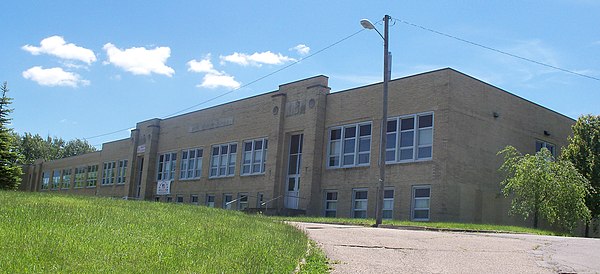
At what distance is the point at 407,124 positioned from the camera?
30750 mm

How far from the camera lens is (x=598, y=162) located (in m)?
30.9

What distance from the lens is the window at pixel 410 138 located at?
29656mm

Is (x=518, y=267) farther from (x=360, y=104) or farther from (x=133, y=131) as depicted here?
(x=133, y=131)

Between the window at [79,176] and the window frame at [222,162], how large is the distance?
26299mm

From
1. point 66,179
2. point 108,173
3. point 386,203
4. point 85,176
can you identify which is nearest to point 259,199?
point 386,203

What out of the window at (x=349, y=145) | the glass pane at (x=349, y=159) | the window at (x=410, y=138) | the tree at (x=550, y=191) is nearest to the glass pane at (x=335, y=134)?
the window at (x=349, y=145)

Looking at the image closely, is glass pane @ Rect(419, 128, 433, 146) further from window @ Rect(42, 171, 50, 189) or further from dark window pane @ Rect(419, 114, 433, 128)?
window @ Rect(42, 171, 50, 189)

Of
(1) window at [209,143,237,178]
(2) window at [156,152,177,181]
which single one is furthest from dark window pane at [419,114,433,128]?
(2) window at [156,152,177,181]

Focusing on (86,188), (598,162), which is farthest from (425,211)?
(86,188)

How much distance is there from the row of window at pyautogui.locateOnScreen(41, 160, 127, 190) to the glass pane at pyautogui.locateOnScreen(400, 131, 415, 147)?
32.3 metres

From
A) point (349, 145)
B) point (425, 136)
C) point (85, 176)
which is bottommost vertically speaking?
point (85, 176)

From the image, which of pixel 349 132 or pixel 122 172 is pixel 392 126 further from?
pixel 122 172

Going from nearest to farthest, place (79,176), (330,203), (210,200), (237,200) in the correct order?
(330,203) → (237,200) → (210,200) → (79,176)

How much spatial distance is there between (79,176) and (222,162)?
2906cm
